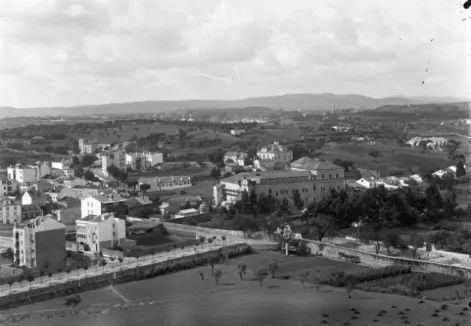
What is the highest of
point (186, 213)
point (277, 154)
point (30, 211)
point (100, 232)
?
point (277, 154)

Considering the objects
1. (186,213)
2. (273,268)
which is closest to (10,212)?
(186,213)

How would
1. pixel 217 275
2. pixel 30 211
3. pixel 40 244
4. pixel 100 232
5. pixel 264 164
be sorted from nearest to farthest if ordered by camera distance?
pixel 217 275 < pixel 40 244 < pixel 100 232 < pixel 30 211 < pixel 264 164

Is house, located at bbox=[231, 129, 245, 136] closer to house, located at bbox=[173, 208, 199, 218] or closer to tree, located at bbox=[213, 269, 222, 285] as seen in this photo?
house, located at bbox=[173, 208, 199, 218]

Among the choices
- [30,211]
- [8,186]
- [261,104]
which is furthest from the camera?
[261,104]

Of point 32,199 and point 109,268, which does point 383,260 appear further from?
point 32,199

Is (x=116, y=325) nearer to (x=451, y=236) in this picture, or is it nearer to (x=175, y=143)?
(x=451, y=236)

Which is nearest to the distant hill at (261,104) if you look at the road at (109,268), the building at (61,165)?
the building at (61,165)

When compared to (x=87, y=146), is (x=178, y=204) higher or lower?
lower

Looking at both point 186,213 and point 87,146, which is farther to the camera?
point 87,146
